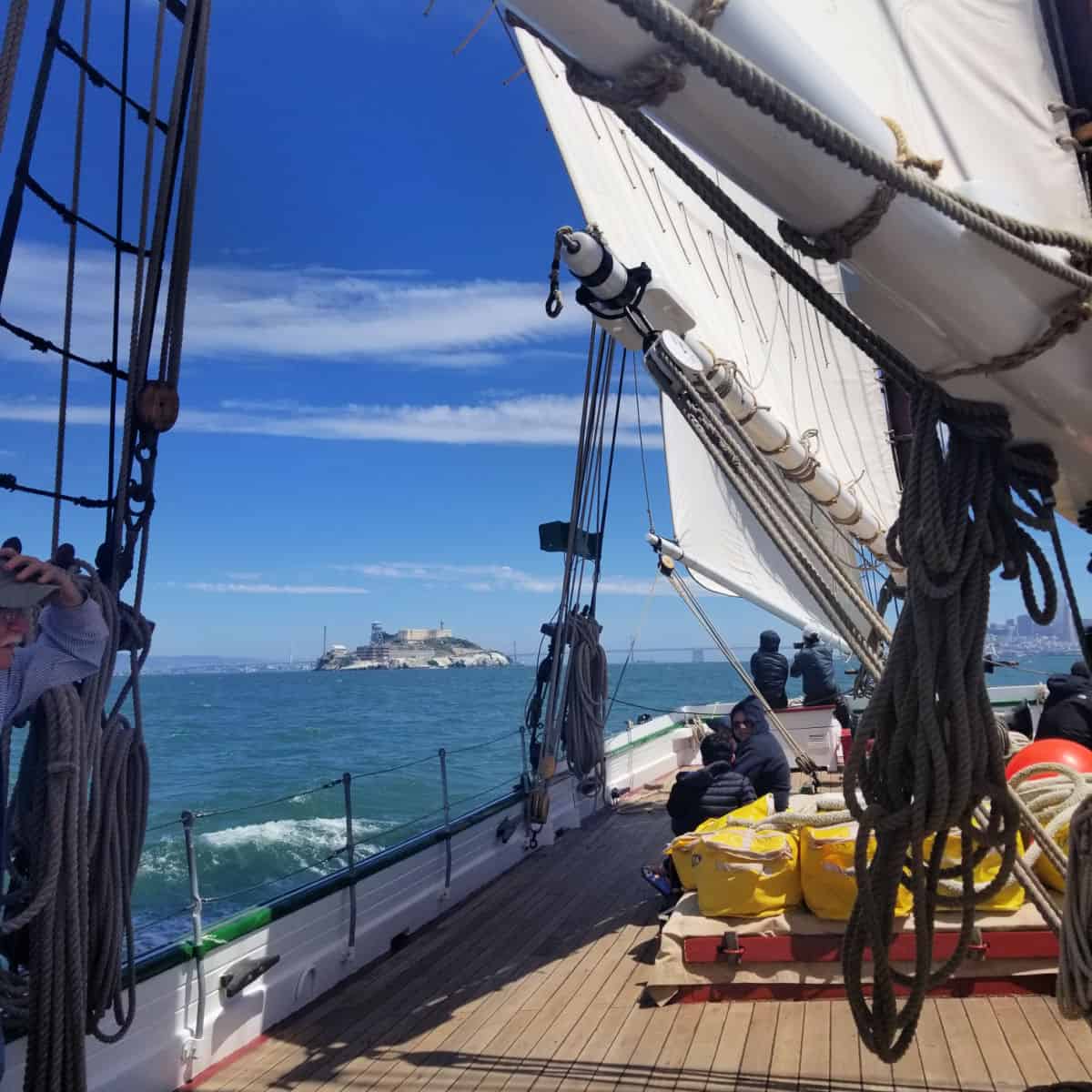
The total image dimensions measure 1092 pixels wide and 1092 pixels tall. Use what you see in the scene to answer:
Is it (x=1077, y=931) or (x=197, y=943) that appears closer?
(x=1077, y=931)

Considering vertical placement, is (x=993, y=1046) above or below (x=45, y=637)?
below

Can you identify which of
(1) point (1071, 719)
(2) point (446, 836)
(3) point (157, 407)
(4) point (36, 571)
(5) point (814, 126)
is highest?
(3) point (157, 407)

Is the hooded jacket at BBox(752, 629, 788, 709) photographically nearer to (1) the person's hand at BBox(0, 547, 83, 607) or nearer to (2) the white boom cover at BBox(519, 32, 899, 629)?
(2) the white boom cover at BBox(519, 32, 899, 629)

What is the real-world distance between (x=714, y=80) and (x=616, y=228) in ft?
21.5

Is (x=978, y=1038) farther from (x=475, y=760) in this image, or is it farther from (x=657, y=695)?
(x=657, y=695)

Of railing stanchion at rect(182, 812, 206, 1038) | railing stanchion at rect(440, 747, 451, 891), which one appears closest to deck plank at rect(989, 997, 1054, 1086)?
railing stanchion at rect(182, 812, 206, 1038)

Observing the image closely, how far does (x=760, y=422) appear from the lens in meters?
7.05

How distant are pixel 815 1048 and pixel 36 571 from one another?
3.18 meters

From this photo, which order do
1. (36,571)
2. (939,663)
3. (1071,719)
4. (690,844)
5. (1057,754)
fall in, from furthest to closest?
1. (1071,719)
2. (1057,754)
3. (690,844)
4. (36,571)
5. (939,663)

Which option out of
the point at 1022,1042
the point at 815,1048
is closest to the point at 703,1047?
the point at 815,1048

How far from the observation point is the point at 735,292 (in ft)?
30.7

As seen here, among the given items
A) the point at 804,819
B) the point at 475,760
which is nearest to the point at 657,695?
the point at 475,760

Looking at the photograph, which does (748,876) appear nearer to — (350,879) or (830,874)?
(830,874)

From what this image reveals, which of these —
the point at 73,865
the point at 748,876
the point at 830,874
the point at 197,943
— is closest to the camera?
the point at 73,865
